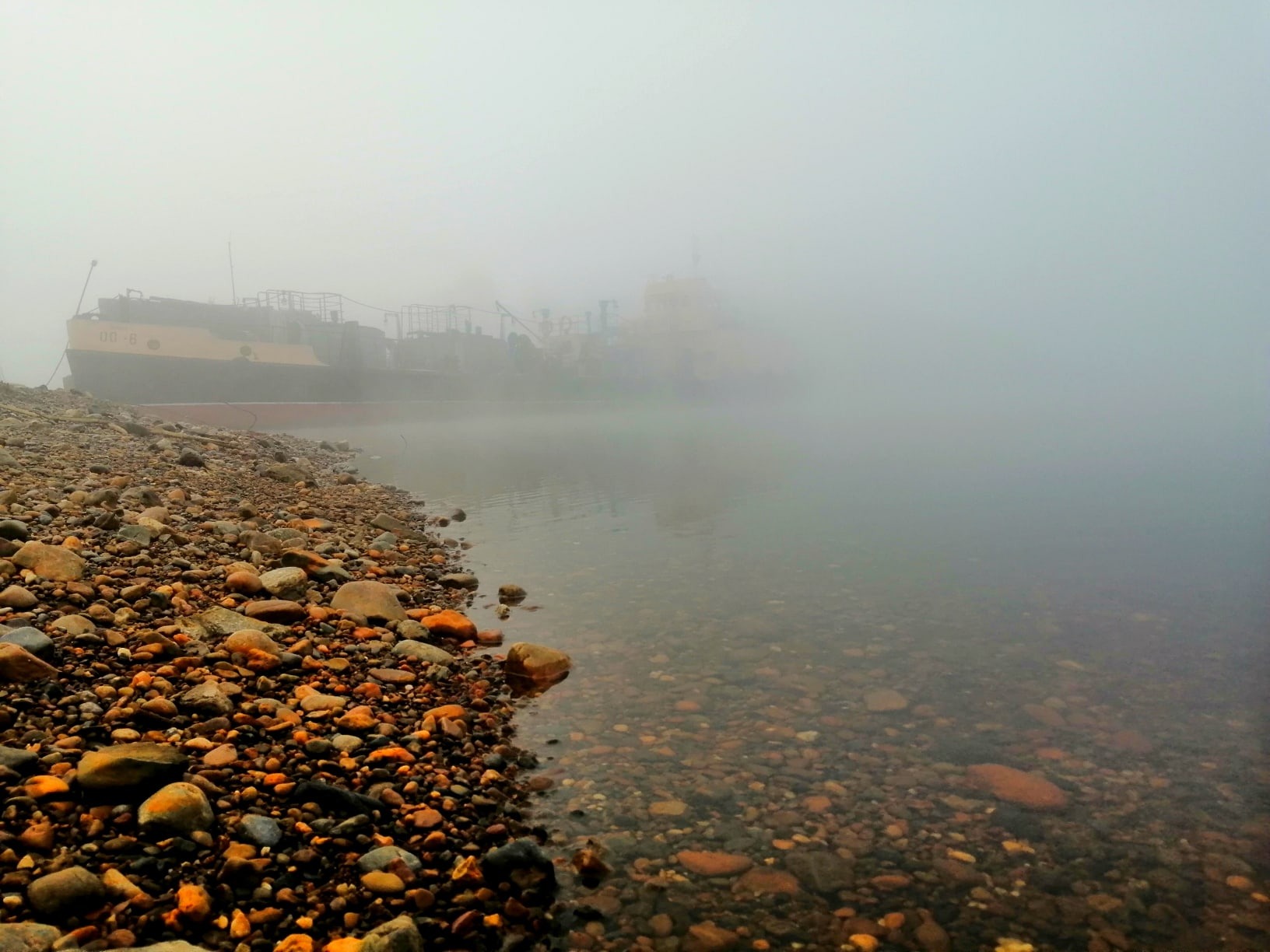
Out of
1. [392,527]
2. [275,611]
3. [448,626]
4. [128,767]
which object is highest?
[128,767]

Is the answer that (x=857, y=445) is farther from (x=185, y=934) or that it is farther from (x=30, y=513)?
(x=185, y=934)

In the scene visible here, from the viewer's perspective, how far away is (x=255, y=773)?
2.94 metres

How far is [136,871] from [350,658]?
7.88ft

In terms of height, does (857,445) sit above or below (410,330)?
below

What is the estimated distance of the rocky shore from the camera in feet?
7.23

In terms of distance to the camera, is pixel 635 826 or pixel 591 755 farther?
pixel 591 755

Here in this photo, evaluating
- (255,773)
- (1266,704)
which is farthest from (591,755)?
(1266,704)

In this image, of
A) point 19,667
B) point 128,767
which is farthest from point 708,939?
point 19,667

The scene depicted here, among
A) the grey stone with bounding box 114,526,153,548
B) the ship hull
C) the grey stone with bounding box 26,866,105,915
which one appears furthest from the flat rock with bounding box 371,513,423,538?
the ship hull

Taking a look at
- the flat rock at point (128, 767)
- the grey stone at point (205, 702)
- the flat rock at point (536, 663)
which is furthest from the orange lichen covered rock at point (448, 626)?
the flat rock at point (128, 767)

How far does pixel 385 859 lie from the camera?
8.60 feet

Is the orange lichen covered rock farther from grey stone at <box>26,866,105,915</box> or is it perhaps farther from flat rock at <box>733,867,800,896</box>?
grey stone at <box>26,866,105,915</box>

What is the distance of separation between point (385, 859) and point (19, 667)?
1.89 metres

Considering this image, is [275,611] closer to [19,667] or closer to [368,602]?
[368,602]
